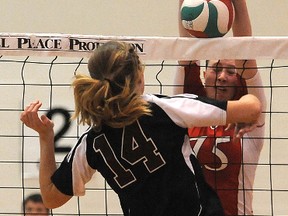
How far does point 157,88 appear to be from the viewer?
3414mm

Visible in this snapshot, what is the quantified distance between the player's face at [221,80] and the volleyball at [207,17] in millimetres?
154

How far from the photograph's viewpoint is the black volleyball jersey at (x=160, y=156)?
1.60 m

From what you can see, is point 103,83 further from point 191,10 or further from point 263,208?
point 263,208

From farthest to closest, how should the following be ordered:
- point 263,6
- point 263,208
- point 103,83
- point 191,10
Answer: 1. point 263,6
2. point 263,208
3. point 191,10
4. point 103,83

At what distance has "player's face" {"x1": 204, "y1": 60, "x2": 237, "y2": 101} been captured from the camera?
6.89 feet

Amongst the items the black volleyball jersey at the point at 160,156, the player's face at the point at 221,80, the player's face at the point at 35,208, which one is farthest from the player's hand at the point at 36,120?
the player's face at the point at 35,208

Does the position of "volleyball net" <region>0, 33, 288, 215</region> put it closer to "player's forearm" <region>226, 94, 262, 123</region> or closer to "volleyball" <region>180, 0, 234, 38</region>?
"volleyball" <region>180, 0, 234, 38</region>

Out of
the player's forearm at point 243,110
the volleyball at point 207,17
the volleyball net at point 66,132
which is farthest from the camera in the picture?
the volleyball net at point 66,132

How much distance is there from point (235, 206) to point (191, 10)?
620 mm

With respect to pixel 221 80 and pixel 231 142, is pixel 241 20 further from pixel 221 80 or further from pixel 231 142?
pixel 231 142

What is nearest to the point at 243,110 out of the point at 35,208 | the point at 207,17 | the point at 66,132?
the point at 207,17

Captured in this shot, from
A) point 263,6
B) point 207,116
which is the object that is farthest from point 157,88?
point 207,116

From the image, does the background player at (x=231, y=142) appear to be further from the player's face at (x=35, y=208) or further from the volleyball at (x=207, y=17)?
the player's face at (x=35, y=208)

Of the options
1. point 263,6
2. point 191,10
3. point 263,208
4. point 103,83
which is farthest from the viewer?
point 263,6
